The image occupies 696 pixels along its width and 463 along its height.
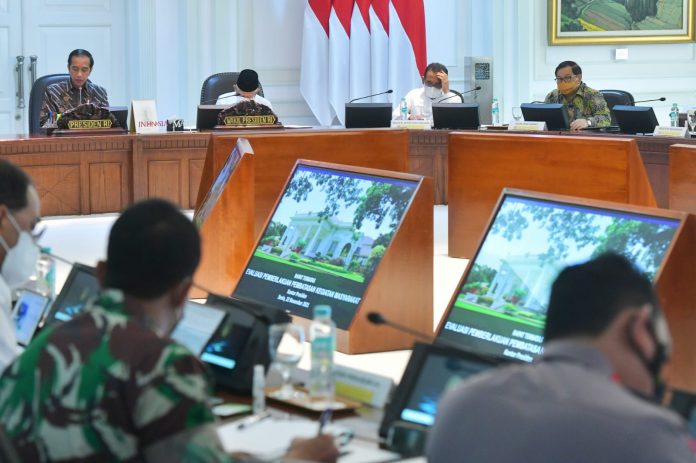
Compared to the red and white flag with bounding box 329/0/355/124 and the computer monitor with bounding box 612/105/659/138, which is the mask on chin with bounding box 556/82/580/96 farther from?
the red and white flag with bounding box 329/0/355/124

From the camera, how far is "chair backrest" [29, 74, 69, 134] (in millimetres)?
9562

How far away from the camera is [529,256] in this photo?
4.08 metres

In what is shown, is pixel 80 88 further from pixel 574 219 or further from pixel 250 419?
pixel 250 419

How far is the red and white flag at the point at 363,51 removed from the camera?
11859 millimetres

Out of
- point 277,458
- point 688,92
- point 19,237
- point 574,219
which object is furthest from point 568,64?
point 277,458

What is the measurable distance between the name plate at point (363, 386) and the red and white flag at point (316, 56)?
29.2ft

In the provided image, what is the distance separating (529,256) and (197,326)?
1246 millimetres

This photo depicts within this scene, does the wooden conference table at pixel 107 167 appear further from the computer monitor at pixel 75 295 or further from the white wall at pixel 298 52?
the computer monitor at pixel 75 295

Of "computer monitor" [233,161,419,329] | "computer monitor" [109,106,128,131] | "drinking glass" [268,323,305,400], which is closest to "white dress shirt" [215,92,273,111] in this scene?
"computer monitor" [109,106,128,131]

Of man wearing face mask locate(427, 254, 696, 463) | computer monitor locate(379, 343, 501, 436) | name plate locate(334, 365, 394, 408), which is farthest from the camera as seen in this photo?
name plate locate(334, 365, 394, 408)

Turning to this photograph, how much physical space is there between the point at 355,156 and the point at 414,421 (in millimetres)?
4457

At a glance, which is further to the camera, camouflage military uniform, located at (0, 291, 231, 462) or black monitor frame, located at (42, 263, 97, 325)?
black monitor frame, located at (42, 263, 97, 325)

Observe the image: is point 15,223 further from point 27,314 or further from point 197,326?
point 27,314

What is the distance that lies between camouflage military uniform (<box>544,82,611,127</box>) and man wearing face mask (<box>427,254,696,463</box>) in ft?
25.2
